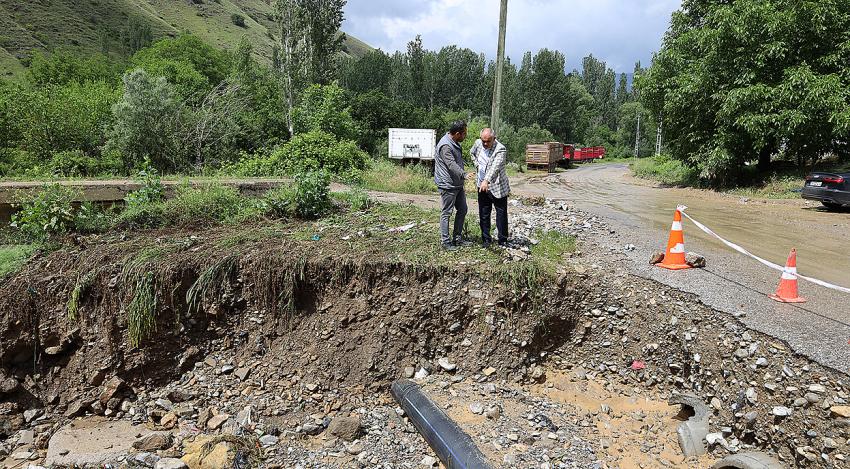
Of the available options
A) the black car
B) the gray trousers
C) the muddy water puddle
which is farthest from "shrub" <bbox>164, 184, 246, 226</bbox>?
the black car

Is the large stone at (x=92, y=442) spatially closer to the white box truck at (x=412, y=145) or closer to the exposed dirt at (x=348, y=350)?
the exposed dirt at (x=348, y=350)

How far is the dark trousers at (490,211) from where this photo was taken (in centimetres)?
615

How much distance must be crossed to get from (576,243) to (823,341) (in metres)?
3.18

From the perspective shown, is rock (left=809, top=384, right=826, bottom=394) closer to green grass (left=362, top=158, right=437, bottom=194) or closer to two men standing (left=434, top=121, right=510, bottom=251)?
two men standing (left=434, top=121, right=510, bottom=251)

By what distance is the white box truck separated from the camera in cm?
1844

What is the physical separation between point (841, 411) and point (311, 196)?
6789 mm

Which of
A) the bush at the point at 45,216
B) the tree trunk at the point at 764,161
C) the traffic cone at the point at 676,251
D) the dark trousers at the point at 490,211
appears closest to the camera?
the traffic cone at the point at 676,251

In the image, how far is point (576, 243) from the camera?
686 centimetres

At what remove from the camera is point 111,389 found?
17.8 ft

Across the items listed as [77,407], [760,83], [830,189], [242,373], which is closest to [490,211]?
[242,373]

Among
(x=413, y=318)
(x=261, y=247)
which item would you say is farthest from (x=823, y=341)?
(x=261, y=247)

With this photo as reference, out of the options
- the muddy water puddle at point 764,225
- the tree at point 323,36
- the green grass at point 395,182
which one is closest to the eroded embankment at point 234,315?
the muddy water puddle at point 764,225

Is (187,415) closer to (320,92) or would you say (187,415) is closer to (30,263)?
(30,263)

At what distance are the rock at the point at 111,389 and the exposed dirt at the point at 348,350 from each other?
2 cm
